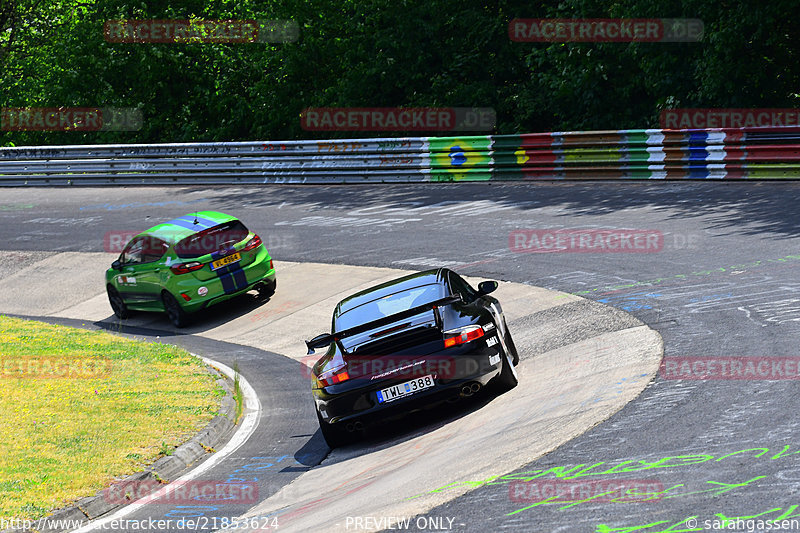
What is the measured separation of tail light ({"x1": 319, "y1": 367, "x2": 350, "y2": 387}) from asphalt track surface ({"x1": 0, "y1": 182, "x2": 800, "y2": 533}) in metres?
2.12

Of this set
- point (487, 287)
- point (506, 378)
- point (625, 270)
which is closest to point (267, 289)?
point (625, 270)

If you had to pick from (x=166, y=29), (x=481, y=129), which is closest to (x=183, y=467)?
(x=481, y=129)

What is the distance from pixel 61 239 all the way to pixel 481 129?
41.8 feet

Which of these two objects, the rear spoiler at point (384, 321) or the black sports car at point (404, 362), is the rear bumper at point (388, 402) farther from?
the rear spoiler at point (384, 321)

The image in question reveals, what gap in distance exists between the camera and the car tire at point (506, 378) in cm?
956

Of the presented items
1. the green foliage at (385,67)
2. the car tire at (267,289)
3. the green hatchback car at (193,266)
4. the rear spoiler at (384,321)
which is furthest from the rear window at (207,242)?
the green foliage at (385,67)

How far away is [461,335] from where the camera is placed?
360 inches

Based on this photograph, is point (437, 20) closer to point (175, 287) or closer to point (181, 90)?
point (181, 90)

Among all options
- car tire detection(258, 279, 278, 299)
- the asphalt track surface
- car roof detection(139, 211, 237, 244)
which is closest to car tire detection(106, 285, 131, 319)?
car roof detection(139, 211, 237, 244)

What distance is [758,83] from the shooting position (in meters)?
23.2

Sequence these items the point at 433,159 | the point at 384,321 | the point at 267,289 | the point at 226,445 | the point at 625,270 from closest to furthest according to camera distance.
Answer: the point at 384,321
the point at 226,445
the point at 625,270
the point at 267,289
the point at 433,159

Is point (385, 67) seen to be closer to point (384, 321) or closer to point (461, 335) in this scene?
point (384, 321)

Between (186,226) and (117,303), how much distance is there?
7.43ft

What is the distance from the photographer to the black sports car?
9023mm
